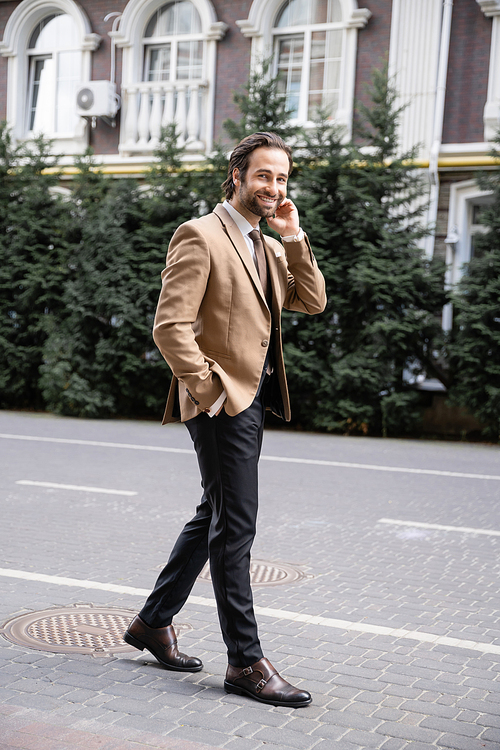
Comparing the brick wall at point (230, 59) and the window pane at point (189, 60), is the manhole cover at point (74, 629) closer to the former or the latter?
the brick wall at point (230, 59)

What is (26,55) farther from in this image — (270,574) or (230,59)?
(270,574)

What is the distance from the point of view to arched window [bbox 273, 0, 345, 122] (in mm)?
17875

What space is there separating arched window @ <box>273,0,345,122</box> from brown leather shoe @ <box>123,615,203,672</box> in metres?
15.2

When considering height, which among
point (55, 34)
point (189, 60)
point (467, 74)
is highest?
point (55, 34)

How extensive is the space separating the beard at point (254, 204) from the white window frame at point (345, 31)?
43.7 feet

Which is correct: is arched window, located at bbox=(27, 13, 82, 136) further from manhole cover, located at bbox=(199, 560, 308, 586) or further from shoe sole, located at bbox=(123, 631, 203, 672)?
shoe sole, located at bbox=(123, 631, 203, 672)

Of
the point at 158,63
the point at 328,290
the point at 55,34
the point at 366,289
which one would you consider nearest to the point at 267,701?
the point at 366,289

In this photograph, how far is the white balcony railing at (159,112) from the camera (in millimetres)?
18500

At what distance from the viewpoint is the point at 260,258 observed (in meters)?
3.70

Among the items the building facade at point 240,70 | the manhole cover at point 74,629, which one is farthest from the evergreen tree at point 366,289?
the manhole cover at point 74,629

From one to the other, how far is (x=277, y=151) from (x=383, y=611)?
→ 8.38 ft

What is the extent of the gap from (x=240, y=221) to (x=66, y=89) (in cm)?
1839

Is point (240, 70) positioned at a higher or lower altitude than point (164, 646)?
higher

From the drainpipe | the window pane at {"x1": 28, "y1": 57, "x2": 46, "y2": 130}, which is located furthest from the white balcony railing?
the drainpipe
